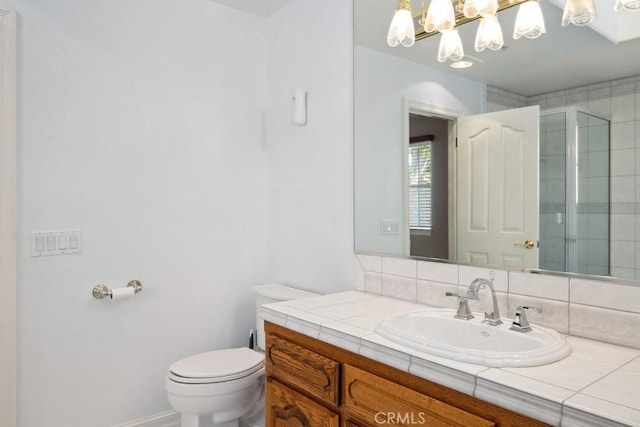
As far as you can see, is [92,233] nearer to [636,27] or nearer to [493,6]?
[493,6]

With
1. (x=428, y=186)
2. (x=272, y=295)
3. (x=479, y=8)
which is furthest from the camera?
(x=272, y=295)

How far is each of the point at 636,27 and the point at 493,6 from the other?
0.44 metres

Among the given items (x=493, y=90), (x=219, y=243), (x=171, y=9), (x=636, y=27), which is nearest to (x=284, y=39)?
(x=171, y=9)

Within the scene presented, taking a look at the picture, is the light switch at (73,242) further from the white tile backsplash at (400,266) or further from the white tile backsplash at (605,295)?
the white tile backsplash at (605,295)

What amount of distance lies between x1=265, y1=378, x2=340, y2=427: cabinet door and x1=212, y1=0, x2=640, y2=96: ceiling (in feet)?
4.17

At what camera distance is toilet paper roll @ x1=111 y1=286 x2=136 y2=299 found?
2094 mm

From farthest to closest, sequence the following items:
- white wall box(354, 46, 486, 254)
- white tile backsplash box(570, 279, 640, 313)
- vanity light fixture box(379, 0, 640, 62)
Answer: white wall box(354, 46, 486, 254)
vanity light fixture box(379, 0, 640, 62)
white tile backsplash box(570, 279, 640, 313)

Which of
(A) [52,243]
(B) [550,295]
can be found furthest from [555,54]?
(A) [52,243]

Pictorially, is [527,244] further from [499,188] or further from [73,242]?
[73,242]

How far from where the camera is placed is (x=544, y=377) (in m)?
1.00

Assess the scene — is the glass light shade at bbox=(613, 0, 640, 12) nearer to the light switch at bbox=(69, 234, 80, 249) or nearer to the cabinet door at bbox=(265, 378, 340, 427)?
the cabinet door at bbox=(265, 378, 340, 427)

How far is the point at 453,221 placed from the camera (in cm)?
173

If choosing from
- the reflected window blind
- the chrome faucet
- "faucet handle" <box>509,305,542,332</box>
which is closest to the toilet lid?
the reflected window blind

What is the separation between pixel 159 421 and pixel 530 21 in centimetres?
243
